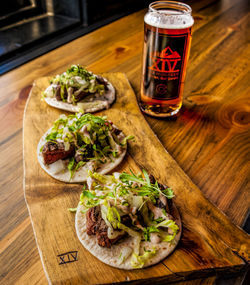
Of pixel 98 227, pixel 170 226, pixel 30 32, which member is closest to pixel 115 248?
pixel 98 227

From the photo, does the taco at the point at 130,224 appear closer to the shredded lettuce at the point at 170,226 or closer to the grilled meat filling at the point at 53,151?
the shredded lettuce at the point at 170,226

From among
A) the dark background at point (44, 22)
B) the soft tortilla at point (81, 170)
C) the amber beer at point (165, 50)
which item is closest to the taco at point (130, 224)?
the soft tortilla at point (81, 170)

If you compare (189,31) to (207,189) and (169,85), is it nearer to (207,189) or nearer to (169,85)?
(169,85)

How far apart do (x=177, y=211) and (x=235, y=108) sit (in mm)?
1137

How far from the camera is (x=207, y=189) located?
1.65 metres

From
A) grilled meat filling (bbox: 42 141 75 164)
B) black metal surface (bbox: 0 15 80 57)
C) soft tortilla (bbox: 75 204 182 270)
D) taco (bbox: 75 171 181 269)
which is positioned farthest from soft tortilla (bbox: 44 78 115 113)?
black metal surface (bbox: 0 15 80 57)

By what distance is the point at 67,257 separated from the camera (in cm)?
130

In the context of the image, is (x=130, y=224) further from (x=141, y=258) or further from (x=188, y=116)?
(x=188, y=116)

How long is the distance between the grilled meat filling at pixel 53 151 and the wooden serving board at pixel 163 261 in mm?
89

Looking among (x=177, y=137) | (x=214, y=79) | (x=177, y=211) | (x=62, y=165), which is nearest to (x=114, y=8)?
(x=214, y=79)

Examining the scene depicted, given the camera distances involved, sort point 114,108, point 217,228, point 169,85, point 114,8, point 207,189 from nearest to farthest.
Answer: point 217,228 → point 207,189 → point 169,85 → point 114,108 → point 114,8

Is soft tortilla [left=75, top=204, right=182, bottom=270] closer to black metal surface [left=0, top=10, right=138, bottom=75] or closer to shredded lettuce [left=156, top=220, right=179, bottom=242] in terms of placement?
shredded lettuce [left=156, top=220, right=179, bottom=242]

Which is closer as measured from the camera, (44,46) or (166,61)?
(166,61)

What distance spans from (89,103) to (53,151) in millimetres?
593
